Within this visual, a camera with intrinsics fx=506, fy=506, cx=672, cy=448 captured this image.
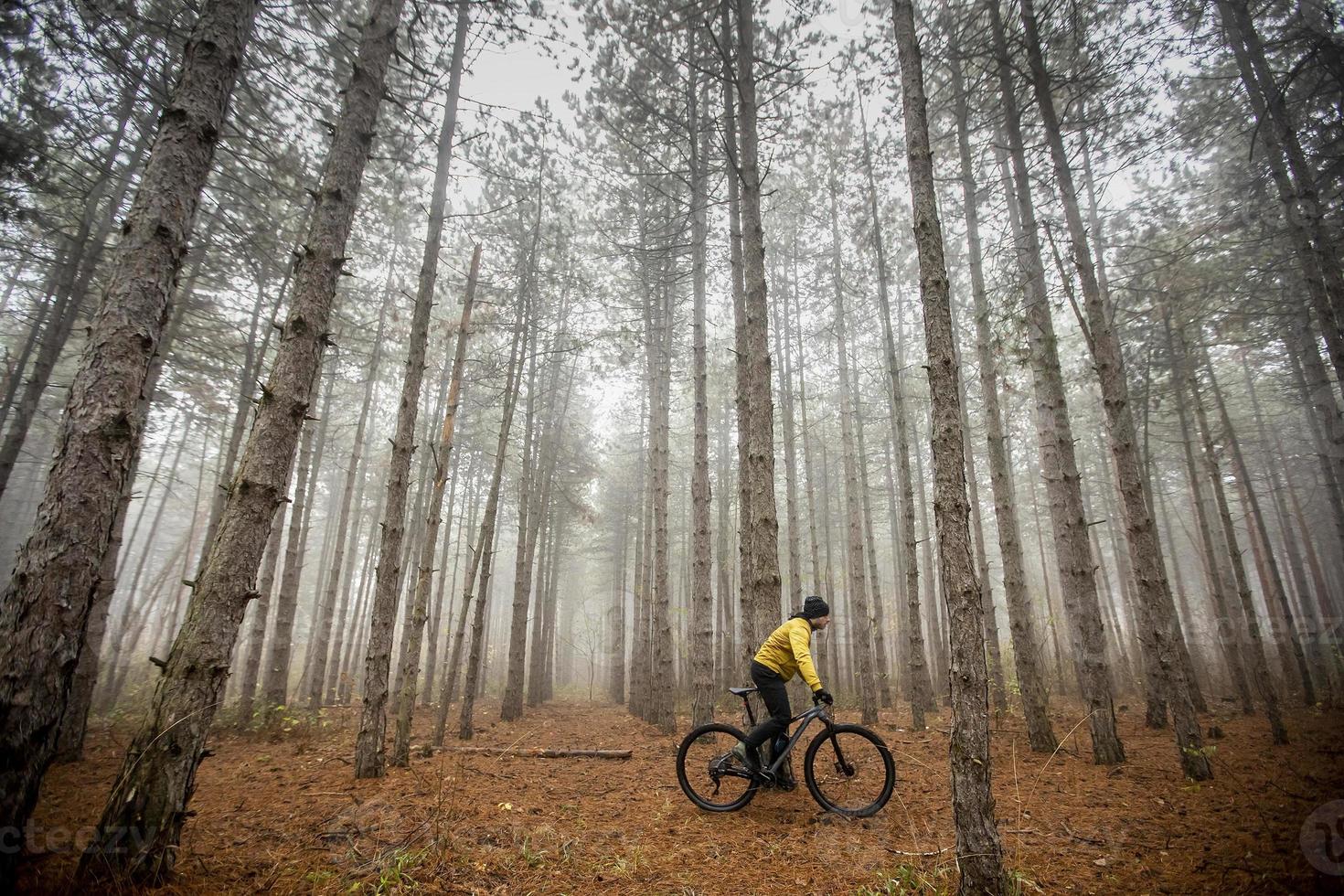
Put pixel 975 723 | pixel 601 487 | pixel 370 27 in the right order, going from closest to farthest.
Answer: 1. pixel 975 723
2. pixel 370 27
3. pixel 601 487

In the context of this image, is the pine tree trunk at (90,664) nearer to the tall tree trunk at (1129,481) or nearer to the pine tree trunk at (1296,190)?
the tall tree trunk at (1129,481)

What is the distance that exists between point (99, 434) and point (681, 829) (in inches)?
227

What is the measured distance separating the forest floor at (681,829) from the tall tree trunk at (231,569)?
34 centimetres

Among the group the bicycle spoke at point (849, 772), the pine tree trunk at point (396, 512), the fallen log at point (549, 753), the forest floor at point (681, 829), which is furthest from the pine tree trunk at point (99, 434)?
the bicycle spoke at point (849, 772)

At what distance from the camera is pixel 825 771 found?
554 cm

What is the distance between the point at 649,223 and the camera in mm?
13180

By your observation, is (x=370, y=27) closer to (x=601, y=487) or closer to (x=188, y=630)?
(x=188, y=630)

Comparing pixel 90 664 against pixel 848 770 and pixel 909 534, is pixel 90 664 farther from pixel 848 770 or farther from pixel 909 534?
pixel 909 534

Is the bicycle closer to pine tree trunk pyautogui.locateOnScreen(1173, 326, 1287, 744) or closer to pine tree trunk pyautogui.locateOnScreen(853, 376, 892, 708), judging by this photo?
pine tree trunk pyautogui.locateOnScreen(1173, 326, 1287, 744)

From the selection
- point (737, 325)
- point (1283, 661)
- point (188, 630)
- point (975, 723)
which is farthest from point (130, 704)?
point (1283, 661)

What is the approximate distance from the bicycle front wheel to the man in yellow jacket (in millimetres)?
439

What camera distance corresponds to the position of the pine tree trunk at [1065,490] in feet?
22.5

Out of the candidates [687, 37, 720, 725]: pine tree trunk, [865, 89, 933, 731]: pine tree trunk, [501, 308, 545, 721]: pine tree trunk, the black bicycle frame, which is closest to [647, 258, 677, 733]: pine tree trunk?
[687, 37, 720, 725]: pine tree trunk

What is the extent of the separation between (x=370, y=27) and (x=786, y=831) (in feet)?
31.0
